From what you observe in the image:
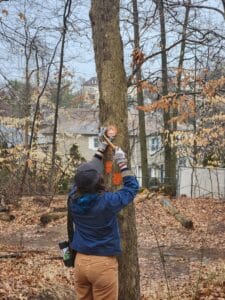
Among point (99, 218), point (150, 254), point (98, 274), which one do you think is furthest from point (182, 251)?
point (99, 218)

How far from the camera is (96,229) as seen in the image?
162 inches

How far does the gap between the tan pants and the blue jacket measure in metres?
0.06

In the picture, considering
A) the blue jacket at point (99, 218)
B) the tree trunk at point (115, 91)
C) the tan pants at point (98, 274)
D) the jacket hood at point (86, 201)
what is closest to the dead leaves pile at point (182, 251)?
the tree trunk at point (115, 91)

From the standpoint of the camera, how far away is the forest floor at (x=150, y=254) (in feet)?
22.1

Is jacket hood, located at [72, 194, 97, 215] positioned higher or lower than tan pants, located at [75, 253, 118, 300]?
higher

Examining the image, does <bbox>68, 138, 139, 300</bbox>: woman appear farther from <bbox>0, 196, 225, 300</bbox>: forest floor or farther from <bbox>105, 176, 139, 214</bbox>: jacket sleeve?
<bbox>0, 196, 225, 300</bbox>: forest floor

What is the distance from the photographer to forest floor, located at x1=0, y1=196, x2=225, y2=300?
6.74 meters

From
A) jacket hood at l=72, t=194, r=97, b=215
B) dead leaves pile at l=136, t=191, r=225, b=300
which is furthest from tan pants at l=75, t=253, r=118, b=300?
dead leaves pile at l=136, t=191, r=225, b=300

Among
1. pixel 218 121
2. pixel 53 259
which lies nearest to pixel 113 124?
pixel 53 259

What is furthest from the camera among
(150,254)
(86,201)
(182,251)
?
(182,251)

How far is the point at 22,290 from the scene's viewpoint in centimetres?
640

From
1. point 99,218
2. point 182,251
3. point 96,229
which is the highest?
point 99,218

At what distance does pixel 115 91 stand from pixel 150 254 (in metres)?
7.13

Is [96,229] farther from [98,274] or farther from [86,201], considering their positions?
[98,274]
